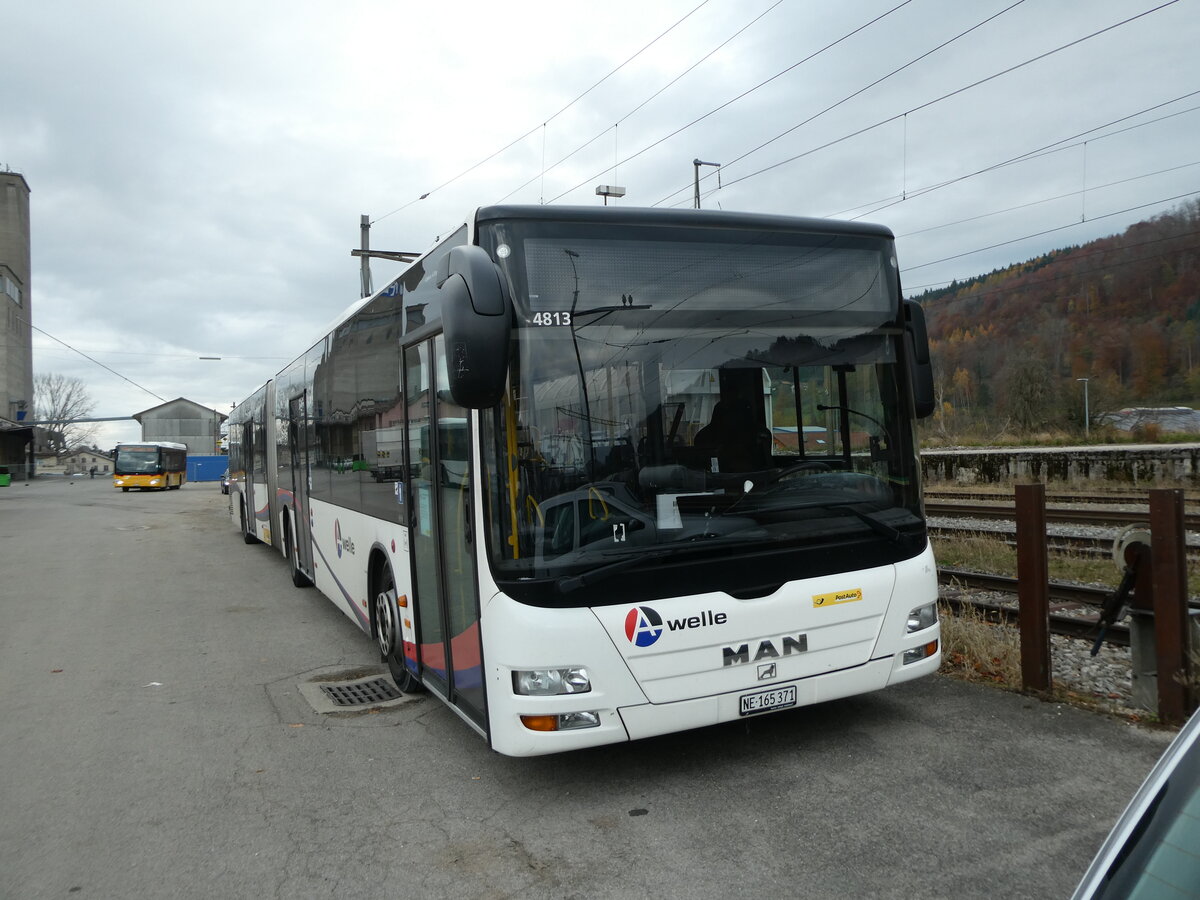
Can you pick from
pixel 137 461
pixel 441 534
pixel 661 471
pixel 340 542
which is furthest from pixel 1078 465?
pixel 137 461

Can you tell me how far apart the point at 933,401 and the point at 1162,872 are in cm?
396

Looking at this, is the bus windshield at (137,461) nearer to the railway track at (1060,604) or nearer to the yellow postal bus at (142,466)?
the yellow postal bus at (142,466)

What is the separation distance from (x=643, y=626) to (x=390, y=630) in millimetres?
2913

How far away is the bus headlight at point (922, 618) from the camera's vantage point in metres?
4.92

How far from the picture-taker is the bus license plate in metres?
4.45

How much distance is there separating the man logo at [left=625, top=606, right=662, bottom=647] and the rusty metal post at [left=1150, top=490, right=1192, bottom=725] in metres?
2.88

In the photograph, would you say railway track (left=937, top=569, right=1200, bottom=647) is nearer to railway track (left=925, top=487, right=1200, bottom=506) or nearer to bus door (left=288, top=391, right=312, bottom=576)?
bus door (left=288, top=391, right=312, bottom=576)

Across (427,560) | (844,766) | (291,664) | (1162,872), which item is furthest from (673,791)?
(291,664)

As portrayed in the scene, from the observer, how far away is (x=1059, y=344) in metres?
38.6

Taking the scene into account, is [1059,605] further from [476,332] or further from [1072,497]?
[1072,497]

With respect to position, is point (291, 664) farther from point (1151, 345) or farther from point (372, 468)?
point (1151, 345)

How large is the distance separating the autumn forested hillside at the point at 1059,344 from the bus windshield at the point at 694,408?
29594mm

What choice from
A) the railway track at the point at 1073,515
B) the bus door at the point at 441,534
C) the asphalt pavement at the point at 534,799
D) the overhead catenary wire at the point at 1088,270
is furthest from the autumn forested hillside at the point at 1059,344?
the bus door at the point at 441,534

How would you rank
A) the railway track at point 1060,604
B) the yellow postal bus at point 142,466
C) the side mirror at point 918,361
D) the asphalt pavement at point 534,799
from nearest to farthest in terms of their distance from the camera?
the asphalt pavement at point 534,799
the side mirror at point 918,361
the railway track at point 1060,604
the yellow postal bus at point 142,466
